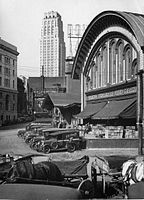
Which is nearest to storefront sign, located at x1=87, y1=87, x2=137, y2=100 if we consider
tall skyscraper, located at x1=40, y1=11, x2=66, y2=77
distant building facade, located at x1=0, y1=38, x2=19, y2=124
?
tall skyscraper, located at x1=40, y1=11, x2=66, y2=77

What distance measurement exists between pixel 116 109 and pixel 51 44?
964 mm

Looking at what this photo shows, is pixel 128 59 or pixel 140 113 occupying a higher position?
pixel 128 59

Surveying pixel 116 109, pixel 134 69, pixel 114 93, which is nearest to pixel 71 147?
pixel 116 109

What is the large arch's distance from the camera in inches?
116

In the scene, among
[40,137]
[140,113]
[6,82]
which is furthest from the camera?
[40,137]

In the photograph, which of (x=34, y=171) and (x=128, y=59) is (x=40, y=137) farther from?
(x=128, y=59)

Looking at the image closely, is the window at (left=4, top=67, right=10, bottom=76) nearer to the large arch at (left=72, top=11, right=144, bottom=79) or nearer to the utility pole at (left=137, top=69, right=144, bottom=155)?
the large arch at (left=72, top=11, right=144, bottom=79)

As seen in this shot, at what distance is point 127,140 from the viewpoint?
121 inches

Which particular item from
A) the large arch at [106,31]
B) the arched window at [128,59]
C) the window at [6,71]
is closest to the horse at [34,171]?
the window at [6,71]

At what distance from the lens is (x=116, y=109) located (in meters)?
3.20

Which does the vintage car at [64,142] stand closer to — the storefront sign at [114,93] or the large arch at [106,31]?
the storefront sign at [114,93]

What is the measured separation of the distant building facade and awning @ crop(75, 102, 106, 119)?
74 centimetres

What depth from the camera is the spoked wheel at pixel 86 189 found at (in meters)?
2.49

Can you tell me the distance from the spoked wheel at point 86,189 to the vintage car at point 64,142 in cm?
59
